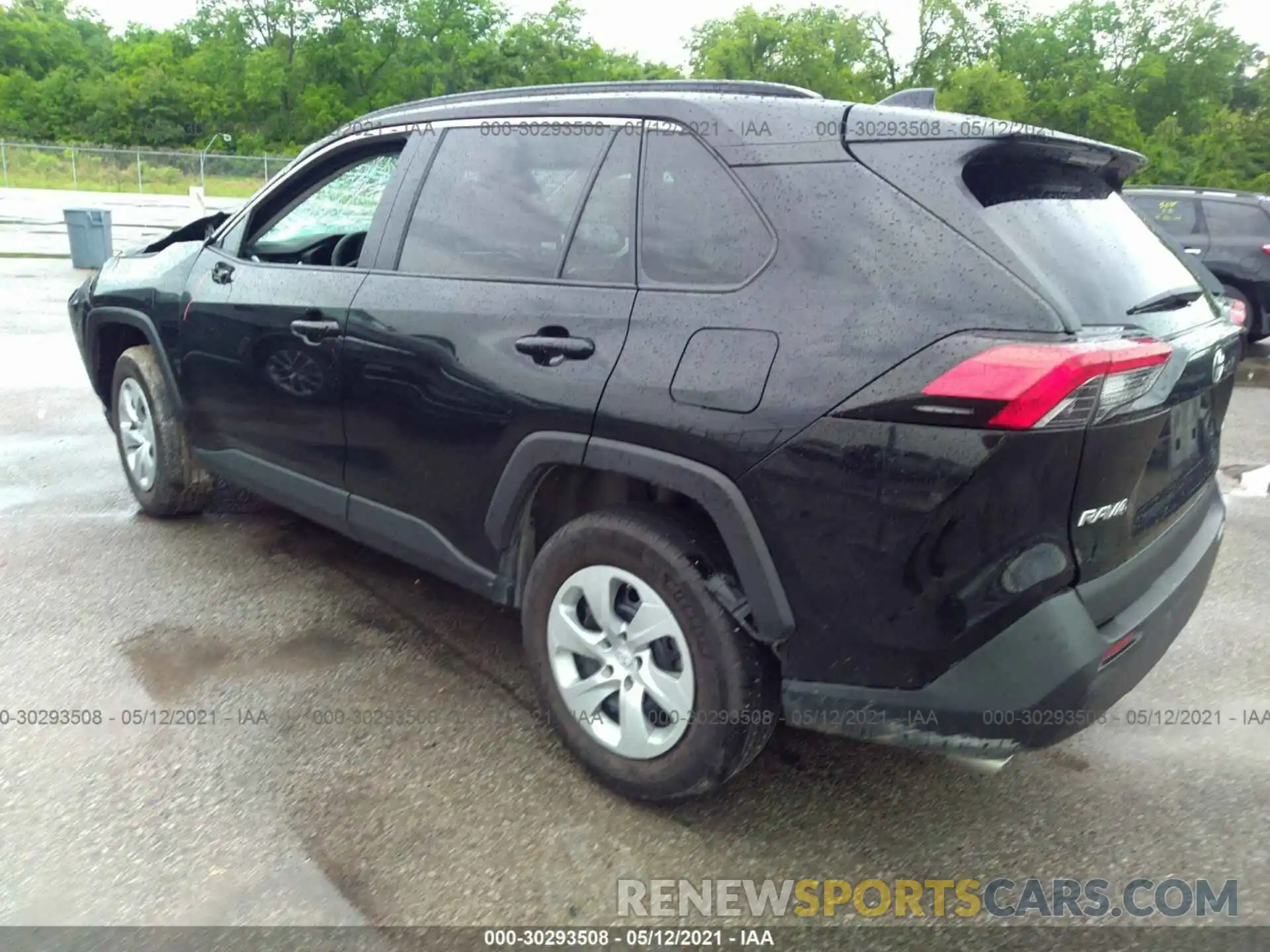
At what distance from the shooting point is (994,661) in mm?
2225

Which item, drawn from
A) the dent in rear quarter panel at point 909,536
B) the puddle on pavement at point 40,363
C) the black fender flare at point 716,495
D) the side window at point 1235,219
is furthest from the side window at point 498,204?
the side window at point 1235,219

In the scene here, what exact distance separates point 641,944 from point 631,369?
1.37m

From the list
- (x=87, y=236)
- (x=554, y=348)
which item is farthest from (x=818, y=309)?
(x=87, y=236)

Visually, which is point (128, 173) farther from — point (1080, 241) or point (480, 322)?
point (1080, 241)

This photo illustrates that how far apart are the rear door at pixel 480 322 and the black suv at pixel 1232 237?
9.17m

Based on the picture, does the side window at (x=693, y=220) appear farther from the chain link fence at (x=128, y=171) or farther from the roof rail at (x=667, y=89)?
the chain link fence at (x=128, y=171)

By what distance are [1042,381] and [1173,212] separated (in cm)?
1053

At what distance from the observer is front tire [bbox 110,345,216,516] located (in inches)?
181

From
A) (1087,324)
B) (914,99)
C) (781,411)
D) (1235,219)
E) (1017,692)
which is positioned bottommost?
(1017,692)

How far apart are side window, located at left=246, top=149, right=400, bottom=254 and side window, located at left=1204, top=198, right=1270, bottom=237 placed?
9.89 meters

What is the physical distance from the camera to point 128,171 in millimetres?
40000

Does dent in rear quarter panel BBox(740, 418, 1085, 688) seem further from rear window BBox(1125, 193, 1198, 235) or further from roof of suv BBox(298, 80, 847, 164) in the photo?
rear window BBox(1125, 193, 1198, 235)

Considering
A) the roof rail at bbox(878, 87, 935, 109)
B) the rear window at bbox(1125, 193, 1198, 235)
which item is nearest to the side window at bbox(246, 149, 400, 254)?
the roof rail at bbox(878, 87, 935, 109)

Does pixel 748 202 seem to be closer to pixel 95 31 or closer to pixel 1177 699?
pixel 1177 699
